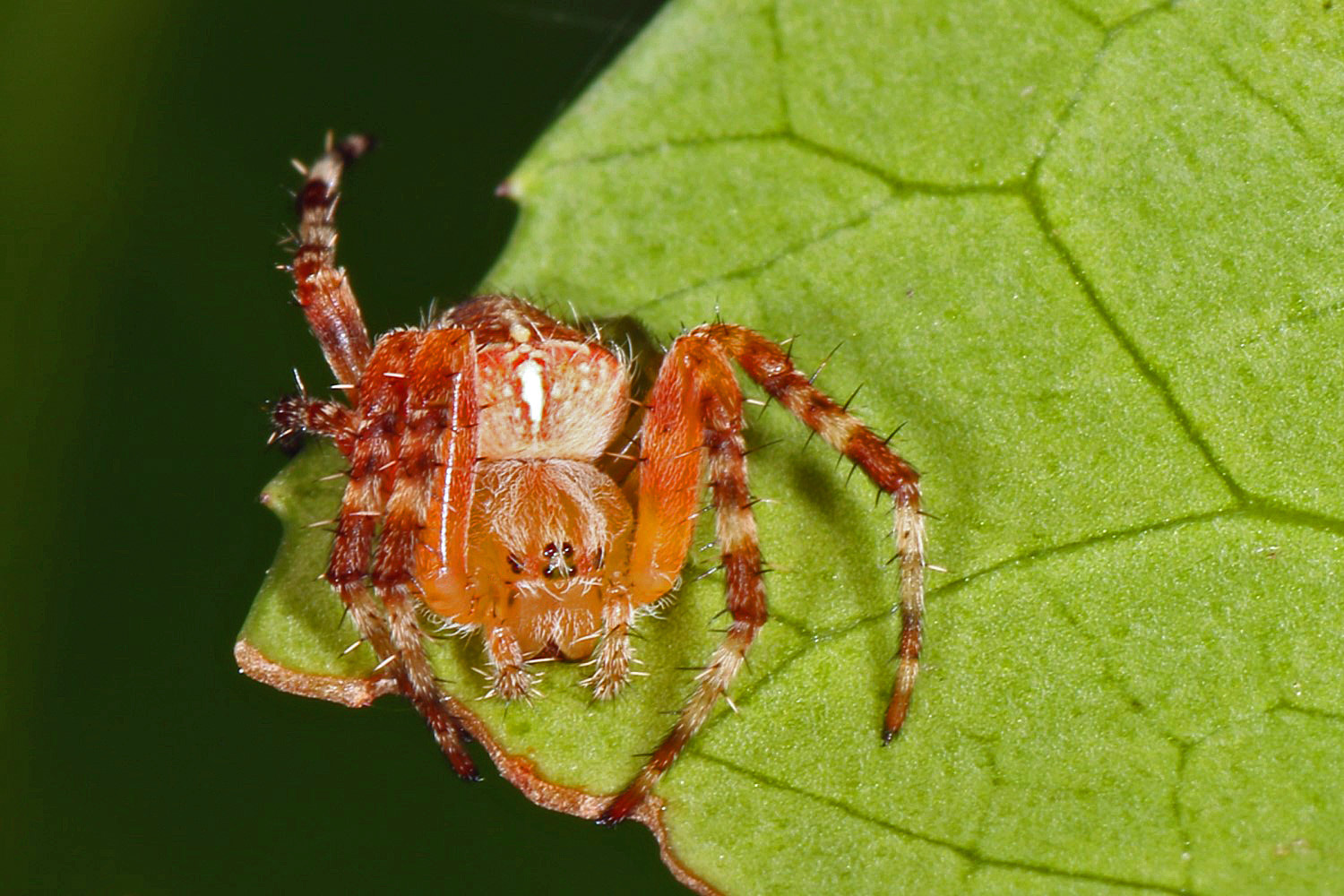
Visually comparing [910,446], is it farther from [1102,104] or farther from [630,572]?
[1102,104]

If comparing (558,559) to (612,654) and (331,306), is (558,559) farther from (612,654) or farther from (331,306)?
(331,306)

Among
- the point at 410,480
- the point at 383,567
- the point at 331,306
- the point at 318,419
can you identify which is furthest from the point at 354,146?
the point at 383,567

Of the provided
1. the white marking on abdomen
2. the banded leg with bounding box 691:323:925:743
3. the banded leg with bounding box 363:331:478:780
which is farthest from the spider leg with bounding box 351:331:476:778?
the banded leg with bounding box 691:323:925:743

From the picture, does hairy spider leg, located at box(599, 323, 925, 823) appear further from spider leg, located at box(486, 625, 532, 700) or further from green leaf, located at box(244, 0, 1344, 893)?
spider leg, located at box(486, 625, 532, 700)

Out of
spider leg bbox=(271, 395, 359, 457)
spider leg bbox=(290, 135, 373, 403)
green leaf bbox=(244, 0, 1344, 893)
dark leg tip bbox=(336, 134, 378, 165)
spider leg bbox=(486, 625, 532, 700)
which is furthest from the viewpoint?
dark leg tip bbox=(336, 134, 378, 165)

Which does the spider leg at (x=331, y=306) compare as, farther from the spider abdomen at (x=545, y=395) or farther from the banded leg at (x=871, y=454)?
the banded leg at (x=871, y=454)

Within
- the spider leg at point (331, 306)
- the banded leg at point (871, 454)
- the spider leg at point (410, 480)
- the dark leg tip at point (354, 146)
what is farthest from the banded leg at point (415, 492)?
the dark leg tip at point (354, 146)

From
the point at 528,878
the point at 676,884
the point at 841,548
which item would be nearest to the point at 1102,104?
the point at 841,548
